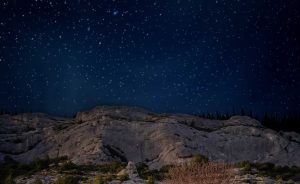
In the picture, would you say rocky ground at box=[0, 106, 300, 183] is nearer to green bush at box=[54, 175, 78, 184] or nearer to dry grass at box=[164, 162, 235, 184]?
green bush at box=[54, 175, 78, 184]

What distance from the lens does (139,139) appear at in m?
66.7

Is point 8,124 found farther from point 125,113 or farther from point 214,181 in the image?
point 214,181

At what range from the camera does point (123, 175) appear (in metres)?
35.8

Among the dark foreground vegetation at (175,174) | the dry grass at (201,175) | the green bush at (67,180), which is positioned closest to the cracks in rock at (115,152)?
the dark foreground vegetation at (175,174)

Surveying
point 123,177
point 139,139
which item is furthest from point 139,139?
point 123,177

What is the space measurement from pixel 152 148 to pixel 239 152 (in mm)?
14602

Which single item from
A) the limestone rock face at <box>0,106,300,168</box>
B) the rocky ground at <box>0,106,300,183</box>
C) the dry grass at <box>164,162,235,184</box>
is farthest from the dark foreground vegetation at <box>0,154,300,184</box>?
the limestone rock face at <box>0,106,300,168</box>

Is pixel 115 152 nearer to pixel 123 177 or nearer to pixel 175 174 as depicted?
pixel 123 177

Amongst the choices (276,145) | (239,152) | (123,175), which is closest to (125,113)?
(239,152)

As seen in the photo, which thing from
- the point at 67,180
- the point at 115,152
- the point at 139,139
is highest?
the point at 67,180

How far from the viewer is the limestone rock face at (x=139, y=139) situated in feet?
202

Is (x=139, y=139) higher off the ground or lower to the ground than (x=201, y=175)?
lower

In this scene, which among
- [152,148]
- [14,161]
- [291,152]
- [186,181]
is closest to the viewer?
[186,181]

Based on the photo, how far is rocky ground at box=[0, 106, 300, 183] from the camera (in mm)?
61562
